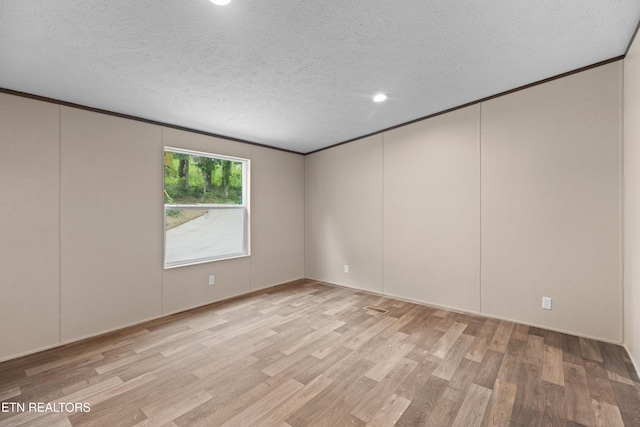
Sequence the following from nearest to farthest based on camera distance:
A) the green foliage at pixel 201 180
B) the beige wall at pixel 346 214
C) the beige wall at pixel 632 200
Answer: the beige wall at pixel 632 200 → the green foliage at pixel 201 180 → the beige wall at pixel 346 214

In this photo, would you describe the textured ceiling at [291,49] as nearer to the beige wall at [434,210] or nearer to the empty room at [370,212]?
the empty room at [370,212]

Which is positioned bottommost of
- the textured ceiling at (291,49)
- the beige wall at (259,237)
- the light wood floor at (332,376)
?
the light wood floor at (332,376)

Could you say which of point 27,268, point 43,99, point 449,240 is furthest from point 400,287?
point 43,99

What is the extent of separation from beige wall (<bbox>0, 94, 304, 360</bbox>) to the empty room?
19mm

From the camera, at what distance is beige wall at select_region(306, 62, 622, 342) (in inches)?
96.3

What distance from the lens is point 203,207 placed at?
3.84 meters

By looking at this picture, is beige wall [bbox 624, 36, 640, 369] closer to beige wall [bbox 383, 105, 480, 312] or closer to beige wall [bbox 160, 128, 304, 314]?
beige wall [bbox 383, 105, 480, 312]

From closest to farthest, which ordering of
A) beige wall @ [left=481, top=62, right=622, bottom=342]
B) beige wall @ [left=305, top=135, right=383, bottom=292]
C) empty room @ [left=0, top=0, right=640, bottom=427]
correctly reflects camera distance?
empty room @ [left=0, top=0, right=640, bottom=427], beige wall @ [left=481, top=62, right=622, bottom=342], beige wall @ [left=305, top=135, right=383, bottom=292]

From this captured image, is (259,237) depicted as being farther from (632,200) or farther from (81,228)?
(632,200)

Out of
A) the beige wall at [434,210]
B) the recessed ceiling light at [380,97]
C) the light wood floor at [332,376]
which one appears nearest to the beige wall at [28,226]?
the light wood floor at [332,376]

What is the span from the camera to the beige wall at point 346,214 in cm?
421

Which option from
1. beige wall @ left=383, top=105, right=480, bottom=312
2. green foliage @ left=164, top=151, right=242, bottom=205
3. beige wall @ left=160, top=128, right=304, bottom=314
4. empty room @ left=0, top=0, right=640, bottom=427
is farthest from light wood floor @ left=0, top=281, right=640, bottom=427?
green foliage @ left=164, top=151, right=242, bottom=205

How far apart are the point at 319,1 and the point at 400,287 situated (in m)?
3.49

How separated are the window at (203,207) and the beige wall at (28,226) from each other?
1.06 meters
